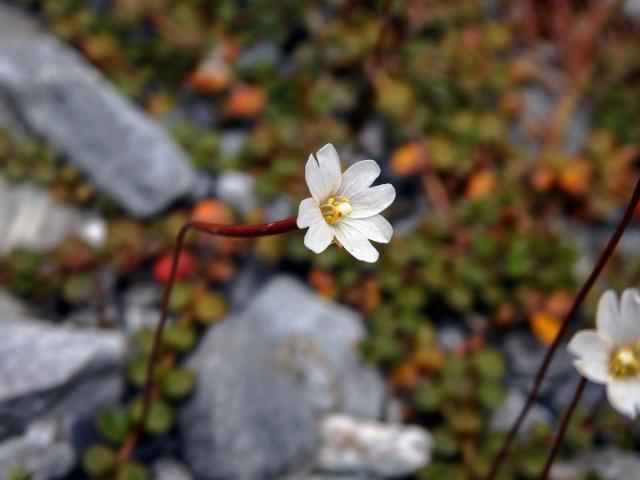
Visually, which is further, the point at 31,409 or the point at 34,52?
the point at 34,52

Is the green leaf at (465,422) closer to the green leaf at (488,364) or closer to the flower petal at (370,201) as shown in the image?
the green leaf at (488,364)

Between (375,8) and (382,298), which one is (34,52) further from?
(382,298)

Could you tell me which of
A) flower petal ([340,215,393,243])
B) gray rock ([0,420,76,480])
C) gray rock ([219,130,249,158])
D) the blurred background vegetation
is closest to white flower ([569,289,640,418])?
flower petal ([340,215,393,243])

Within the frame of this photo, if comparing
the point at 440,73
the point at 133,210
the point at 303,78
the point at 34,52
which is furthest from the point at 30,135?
the point at 440,73

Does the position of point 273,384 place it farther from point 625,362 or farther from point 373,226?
point 625,362

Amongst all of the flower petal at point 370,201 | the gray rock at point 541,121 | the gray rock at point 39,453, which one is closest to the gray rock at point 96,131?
the gray rock at point 39,453

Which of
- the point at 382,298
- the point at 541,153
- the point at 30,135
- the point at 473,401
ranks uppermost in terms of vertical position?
the point at 541,153
